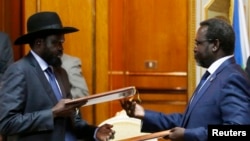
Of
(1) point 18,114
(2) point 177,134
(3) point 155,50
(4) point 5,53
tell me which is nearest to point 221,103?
(2) point 177,134

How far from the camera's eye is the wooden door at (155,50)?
5.43 metres

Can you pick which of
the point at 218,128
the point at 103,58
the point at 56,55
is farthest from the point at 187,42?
the point at 218,128

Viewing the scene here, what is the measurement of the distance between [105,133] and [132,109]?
22 centimetres

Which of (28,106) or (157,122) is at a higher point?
(28,106)

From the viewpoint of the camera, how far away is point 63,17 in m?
4.91

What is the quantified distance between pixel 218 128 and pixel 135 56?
3.13m

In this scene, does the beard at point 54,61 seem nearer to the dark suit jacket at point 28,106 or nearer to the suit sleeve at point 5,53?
the dark suit jacket at point 28,106

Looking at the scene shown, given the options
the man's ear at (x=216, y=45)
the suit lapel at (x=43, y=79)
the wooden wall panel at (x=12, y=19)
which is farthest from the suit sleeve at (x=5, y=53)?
the man's ear at (x=216, y=45)

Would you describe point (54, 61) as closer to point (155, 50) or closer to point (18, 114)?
point (18, 114)

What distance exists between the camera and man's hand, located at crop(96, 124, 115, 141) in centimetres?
309

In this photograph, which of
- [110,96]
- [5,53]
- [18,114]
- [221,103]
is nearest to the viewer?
[221,103]

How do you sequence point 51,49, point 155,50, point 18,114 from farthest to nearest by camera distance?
point 155,50, point 51,49, point 18,114

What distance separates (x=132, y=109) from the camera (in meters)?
3.09

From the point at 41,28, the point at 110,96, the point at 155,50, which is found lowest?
the point at 110,96
